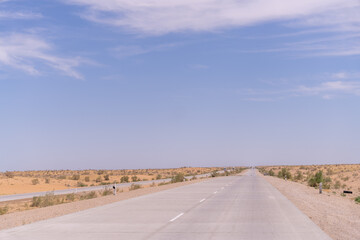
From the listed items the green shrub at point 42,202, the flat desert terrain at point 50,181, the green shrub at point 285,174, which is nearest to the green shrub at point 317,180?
the flat desert terrain at point 50,181

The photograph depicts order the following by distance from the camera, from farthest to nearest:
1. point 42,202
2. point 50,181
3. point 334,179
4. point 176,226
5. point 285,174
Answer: point 285,174 < point 50,181 < point 334,179 < point 42,202 < point 176,226

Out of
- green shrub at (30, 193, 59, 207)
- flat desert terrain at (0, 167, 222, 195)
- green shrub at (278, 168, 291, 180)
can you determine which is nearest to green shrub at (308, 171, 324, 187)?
flat desert terrain at (0, 167, 222, 195)

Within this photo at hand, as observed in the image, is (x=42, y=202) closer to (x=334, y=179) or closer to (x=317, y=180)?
(x=317, y=180)

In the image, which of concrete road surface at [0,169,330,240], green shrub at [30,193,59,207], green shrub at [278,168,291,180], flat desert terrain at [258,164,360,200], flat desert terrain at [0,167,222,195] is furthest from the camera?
green shrub at [278,168,291,180]

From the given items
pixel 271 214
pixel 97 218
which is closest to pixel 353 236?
pixel 271 214

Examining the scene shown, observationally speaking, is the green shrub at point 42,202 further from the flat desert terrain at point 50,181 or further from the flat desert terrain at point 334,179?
the flat desert terrain at point 334,179

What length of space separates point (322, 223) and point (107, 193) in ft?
70.9

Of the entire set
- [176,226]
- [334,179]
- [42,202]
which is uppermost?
[334,179]

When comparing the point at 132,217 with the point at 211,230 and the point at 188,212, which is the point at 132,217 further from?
the point at 211,230

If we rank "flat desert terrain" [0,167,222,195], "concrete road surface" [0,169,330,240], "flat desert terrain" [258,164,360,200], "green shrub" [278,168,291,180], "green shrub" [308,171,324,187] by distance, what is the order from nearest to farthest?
"concrete road surface" [0,169,330,240] → "flat desert terrain" [258,164,360,200] → "flat desert terrain" [0,167,222,195] → "green shrub" [308,171,324,187] → "green shrub" [278,168,291,180]

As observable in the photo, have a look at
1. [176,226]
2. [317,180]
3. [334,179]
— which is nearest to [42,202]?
[176,226]

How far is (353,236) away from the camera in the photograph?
40.5 ft

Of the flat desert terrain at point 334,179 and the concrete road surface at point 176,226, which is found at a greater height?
the flat desert terrain at point 334,179

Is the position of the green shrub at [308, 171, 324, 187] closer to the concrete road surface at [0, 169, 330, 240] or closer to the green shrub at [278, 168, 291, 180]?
the green shrub at [278, 168, 291, 180]
